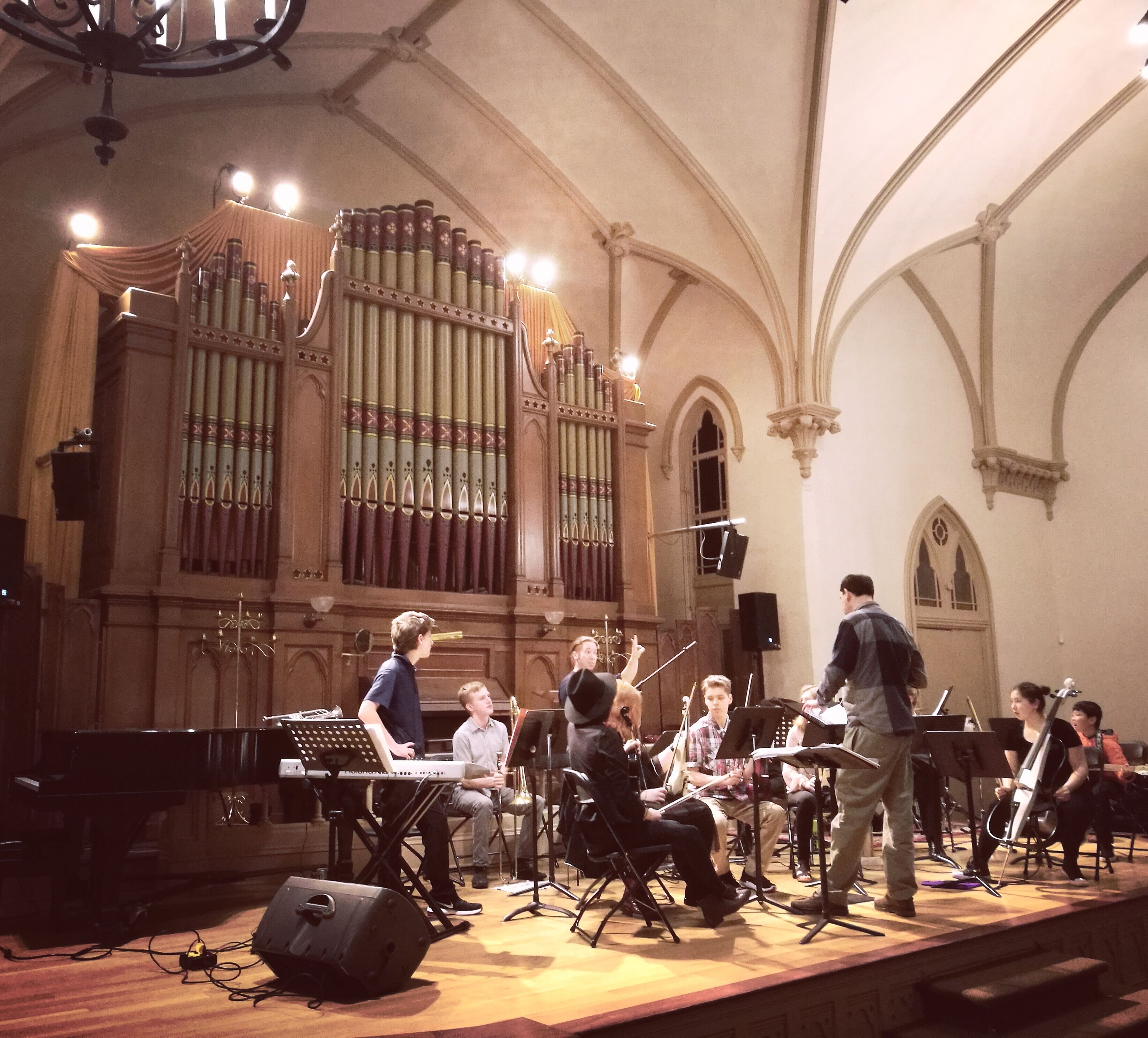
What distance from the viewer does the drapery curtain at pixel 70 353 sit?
809cm

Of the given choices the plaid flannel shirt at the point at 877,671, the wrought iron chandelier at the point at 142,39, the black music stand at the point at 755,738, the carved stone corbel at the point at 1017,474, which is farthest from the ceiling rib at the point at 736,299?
the wrought iron chandelier at the point at 142,39

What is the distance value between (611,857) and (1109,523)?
12641 mm

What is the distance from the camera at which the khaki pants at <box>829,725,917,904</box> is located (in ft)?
17.7

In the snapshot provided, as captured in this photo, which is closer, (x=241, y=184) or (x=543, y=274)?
(x=241, y=184)

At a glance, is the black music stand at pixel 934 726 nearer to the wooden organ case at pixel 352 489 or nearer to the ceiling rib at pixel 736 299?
the wooden organ case at pixel 352 489

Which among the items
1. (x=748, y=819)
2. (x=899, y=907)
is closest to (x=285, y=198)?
(x=748, y=819)

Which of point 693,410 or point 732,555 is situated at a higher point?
point 693,410

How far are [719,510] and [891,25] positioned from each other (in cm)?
606

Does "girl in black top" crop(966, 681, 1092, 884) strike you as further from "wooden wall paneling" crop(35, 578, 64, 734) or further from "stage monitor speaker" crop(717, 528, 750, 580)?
"wooden wall paneling" crop(35, 578, 64, 734)

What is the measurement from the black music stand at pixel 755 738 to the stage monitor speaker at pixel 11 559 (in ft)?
15.4

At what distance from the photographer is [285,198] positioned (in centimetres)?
1095

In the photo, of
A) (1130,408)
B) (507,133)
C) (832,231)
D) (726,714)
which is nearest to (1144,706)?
(1130,408)

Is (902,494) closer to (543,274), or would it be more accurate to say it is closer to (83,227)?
(543,274)

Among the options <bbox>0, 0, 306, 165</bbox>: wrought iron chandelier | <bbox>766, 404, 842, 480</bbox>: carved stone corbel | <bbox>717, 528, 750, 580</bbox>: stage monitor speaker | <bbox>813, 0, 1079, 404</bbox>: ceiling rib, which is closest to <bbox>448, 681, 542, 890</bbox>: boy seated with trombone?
<bbox>717, 528, 750, 580</bbox>: stage monitor speaker
